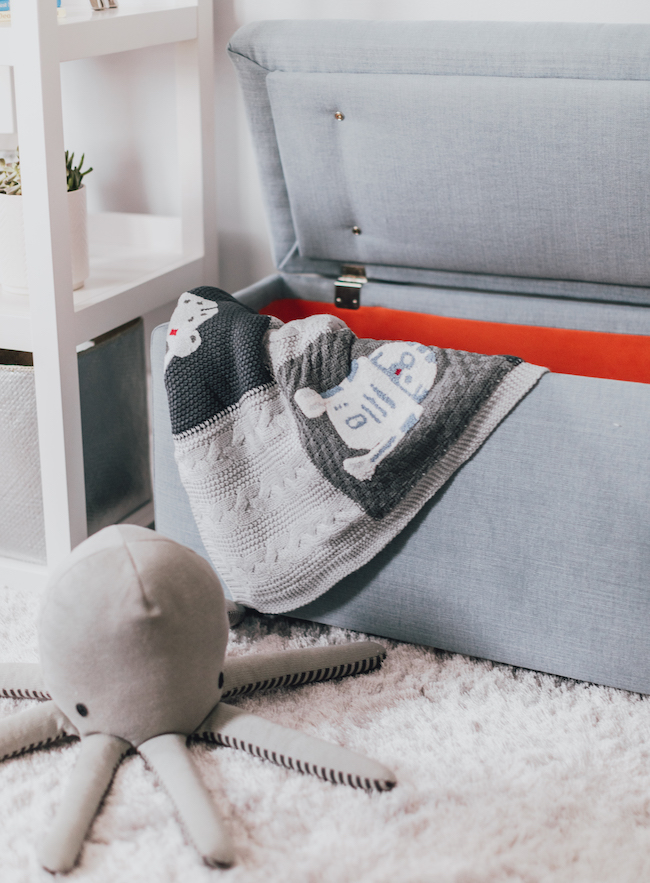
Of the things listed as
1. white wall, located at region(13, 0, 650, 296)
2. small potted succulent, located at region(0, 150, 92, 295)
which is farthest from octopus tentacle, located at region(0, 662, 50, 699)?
white wall, located at region(13, 0, 650, 296)

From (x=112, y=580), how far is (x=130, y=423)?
23.3 inches

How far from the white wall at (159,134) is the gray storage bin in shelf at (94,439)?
36 cm

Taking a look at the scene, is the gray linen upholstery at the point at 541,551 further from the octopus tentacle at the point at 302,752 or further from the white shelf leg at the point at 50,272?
the octopus tentacle at the point at 302,752

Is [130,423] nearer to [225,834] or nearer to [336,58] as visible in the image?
[336,58]

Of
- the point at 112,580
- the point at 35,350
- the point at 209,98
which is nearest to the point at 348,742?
the point at 112,580

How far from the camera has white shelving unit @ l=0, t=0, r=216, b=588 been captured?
42.5 inches

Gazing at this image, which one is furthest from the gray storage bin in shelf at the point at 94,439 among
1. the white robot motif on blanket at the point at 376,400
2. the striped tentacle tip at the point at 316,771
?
the striped tentacle tip at the point at 316,771

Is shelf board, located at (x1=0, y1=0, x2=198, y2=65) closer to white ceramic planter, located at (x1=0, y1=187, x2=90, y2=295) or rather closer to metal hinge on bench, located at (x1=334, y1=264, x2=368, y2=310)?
white ceramic planter, located at (x1=0, y1=187, x2=90, y2=295)

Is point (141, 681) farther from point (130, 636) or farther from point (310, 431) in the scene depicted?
point (310, 431)

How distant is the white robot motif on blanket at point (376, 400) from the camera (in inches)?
40.3

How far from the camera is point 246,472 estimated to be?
1.09 m

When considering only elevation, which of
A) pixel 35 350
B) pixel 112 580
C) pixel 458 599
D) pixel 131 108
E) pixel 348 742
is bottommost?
pixel 348 742

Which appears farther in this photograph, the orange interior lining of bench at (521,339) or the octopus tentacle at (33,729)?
the orange interior lining of bench at (521,339)

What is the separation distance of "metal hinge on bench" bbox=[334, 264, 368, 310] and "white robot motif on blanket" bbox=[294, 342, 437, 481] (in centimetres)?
41
